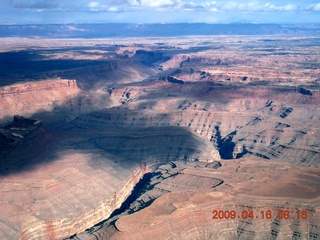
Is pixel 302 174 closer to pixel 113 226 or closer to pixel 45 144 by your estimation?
pixel 113 226

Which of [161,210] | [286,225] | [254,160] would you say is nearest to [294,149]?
[254,160]
